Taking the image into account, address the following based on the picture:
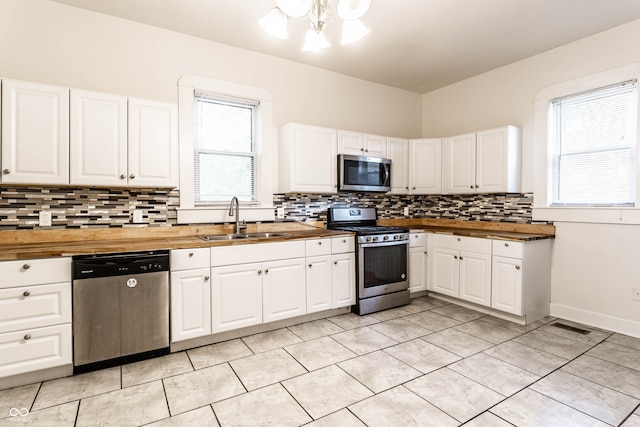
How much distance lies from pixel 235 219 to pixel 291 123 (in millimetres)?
1133

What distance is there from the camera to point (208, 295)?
8.95ft

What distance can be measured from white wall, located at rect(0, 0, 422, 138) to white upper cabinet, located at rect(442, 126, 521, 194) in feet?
4.16

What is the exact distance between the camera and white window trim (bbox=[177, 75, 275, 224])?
3176 millimetres

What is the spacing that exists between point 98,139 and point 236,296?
5.27 feet

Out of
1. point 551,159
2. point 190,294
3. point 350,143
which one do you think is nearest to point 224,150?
point 350,143

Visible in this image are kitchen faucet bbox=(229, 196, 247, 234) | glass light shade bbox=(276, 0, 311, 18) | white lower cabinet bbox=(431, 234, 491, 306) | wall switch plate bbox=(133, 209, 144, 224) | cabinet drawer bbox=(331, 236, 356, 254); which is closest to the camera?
glass light shade bbox=(276, 0, 311, 18)

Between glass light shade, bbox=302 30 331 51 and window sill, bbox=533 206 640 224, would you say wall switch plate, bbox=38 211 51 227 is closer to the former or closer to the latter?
glass light shade, bbox=302 30 331 51

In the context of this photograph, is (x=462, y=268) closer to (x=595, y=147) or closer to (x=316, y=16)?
(x=595, y=147)

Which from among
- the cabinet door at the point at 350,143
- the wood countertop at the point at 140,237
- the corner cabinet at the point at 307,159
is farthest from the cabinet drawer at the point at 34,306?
the cabinet door at the point at 350,143

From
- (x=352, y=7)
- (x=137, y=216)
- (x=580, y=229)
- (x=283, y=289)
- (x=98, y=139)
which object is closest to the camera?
(x=352, y=7)

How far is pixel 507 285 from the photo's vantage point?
3299 mm

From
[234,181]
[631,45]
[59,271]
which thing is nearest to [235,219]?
[234,181]

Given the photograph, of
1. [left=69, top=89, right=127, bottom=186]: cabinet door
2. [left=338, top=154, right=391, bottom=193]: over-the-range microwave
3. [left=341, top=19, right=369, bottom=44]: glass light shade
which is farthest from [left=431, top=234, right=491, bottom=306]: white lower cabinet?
[left=69, top=89, right=127, bottom=186]: cabinet door

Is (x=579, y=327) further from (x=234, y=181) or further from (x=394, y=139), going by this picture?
(x=234, y=181)
